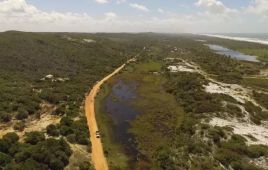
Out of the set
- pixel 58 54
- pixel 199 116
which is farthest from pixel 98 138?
pixel 58 54

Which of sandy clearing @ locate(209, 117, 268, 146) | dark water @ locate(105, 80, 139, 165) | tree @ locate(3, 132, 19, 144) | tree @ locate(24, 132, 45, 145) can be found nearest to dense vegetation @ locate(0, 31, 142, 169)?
tree @ locate(24, 132, 45, 145)

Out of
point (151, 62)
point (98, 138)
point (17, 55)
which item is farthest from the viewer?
point (151, 62)

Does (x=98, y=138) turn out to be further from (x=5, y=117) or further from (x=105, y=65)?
(x=105, y=65)

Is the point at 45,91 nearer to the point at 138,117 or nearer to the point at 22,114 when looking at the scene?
the point at 22,114

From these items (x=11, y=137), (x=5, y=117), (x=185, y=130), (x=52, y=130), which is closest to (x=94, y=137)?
(x=52, y=130)

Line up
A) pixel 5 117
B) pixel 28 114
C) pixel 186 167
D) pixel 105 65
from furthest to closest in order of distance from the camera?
1. pixel 105 65
2. pixel 28 114
3. pixel 5 117
4. pixel 186 167

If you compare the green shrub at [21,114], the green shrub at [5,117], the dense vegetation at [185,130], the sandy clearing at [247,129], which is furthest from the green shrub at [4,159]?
the sandy clearing at [247,129]

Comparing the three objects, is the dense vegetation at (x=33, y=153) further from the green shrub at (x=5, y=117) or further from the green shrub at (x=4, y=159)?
the green shrub at (x=5, y=117)

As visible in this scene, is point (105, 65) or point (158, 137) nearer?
point (158, 137)
